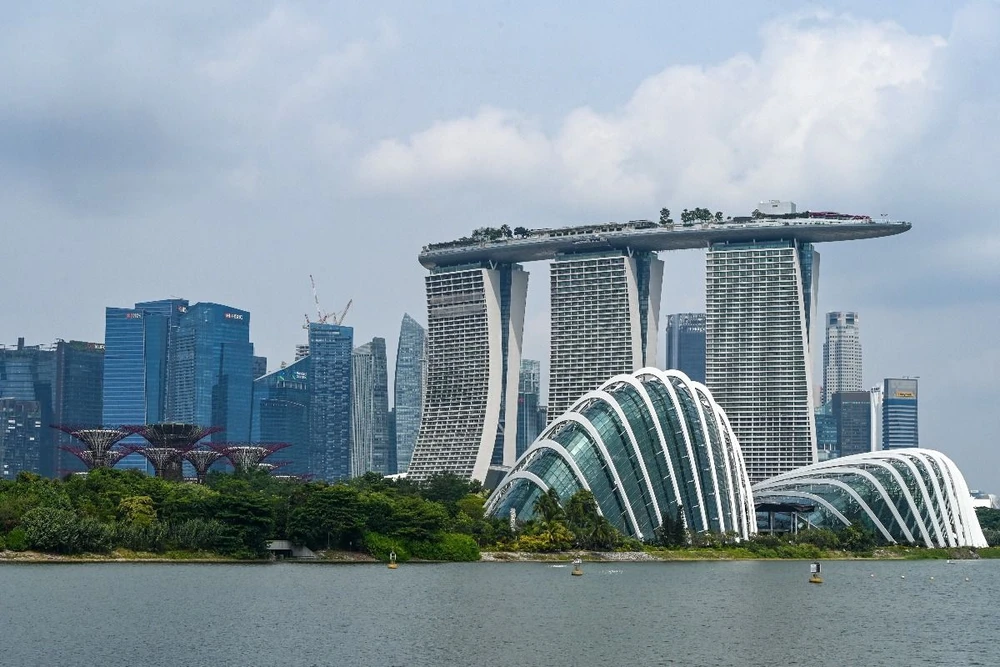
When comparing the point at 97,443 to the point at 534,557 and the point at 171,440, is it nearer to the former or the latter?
the point at 171,440

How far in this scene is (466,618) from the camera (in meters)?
84.2

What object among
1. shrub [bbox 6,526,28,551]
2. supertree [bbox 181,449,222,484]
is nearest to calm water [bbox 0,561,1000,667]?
shrub [bbox 6,526,28,551]

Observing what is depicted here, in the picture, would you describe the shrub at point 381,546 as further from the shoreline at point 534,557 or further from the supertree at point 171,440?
the supertree at point 171,440

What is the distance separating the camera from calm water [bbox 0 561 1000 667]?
69.3 meters

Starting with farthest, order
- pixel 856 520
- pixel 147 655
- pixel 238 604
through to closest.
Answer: pixel 856 520 → pixel 238 604 → pixel 147 655

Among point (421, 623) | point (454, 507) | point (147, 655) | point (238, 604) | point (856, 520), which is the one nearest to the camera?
point (147, 655)

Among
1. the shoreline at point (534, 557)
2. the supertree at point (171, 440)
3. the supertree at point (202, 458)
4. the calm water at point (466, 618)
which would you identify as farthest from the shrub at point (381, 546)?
the supertree at point (171, 440)

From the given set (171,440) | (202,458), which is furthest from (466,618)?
(171,440)

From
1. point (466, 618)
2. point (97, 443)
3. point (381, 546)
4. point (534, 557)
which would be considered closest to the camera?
point (466, 618)

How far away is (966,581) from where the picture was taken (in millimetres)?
133250

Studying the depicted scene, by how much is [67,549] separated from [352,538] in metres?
22.8

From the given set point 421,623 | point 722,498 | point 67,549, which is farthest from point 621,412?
point 421,623

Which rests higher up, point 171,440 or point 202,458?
point 171,440

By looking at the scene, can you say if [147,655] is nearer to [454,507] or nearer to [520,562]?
[520,562]
